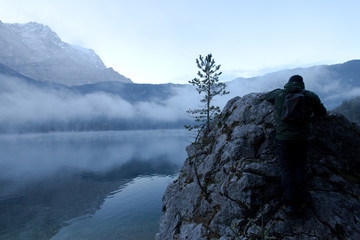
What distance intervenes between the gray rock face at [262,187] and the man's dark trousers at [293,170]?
2.20 feet

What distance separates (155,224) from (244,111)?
25.7 metres

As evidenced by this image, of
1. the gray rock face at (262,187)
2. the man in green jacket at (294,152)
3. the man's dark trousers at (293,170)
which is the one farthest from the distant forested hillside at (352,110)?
the man's dark trousers at (293,170)

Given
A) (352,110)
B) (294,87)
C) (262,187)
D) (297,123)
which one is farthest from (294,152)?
(352,110)

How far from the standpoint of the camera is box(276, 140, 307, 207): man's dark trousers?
631 cm

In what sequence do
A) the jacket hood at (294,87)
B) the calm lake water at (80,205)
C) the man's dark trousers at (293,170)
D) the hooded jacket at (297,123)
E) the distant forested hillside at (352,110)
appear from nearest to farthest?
the man's dark trousers at (293,170), the hooded jacket at (297,123), the jacket hood at (294,87), the calm lake water at (80,205), the distant forested hillside at (352,110)

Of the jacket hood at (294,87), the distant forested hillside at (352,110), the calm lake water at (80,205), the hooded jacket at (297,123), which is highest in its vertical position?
→ the jacket hood at (294,87)

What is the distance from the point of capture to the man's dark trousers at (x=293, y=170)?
20.7ft

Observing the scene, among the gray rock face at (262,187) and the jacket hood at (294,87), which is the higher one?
the jacket hood at (294,87)

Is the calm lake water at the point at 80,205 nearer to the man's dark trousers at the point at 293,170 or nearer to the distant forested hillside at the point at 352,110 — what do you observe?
the man's dark trousers at the point at 293,170

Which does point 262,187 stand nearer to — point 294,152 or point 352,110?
point 294,152

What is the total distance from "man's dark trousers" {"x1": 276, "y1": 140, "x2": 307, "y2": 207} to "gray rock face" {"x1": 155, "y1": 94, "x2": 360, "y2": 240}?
67 centimetres

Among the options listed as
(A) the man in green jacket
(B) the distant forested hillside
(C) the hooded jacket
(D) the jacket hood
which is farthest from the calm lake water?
(B) the distant forested hillside

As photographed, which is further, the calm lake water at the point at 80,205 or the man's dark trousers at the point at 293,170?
the calm lake water at the point at 80,205

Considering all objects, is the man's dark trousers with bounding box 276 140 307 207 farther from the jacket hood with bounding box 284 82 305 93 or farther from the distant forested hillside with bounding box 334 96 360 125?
the distant forested hillside with bounding box 334 96 360 125
